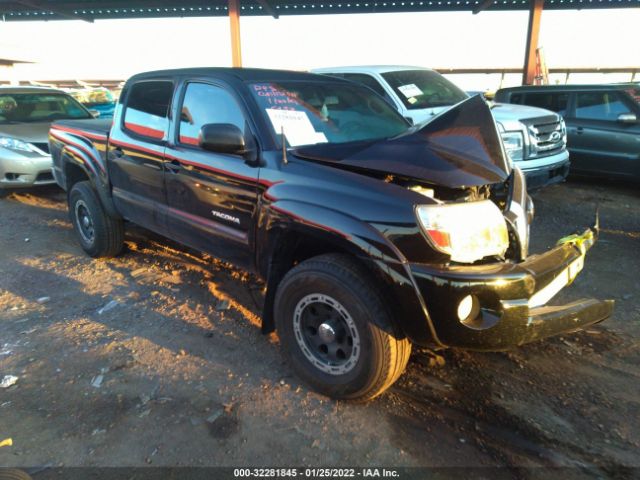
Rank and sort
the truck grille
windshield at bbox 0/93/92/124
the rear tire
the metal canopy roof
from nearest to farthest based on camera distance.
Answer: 1. the rear tire
2. the truck grille
3. windshield at bbox 0/93/92/124
4. the metal canopy roof

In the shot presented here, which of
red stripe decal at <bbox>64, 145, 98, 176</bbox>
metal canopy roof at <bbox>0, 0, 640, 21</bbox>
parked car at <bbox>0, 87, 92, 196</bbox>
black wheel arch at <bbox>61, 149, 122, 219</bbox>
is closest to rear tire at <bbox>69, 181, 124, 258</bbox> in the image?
black wheel arch at <bbox>61, 149, 122, 219</bbox>

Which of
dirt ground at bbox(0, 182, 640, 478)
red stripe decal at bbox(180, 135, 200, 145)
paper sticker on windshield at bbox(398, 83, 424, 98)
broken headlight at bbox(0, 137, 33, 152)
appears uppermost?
paper sticker on windshield at bbox(398, 83, 424, 98)

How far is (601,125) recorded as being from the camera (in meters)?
7.28

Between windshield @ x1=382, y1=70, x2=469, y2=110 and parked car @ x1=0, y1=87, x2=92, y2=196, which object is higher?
windshield @ x1=382, y1=70, x2=469, y2=110

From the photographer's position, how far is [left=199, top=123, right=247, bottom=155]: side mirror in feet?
9.18

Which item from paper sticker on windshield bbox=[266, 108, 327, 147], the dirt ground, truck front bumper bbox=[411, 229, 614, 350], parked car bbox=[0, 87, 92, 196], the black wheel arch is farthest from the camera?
parked car bbox=[0, 87, 92, 196]

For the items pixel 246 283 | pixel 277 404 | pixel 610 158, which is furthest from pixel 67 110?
pixel 610 158

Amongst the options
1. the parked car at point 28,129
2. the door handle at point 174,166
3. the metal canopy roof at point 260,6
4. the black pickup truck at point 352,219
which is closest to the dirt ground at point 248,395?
the black pickup truck at point 352,219

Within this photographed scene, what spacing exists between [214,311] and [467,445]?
2.16 m

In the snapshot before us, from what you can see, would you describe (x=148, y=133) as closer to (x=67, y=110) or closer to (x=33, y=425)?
(x=33, y=425)

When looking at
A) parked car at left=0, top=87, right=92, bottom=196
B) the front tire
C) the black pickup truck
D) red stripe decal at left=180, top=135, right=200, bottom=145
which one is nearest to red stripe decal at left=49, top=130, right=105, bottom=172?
the black pickup truck

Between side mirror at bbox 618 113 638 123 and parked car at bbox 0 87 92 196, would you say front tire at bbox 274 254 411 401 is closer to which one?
parked car at bbox 0 87 92 196

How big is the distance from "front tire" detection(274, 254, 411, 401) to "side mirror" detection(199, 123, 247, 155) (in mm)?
846

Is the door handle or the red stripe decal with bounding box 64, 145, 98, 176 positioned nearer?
the door handle
